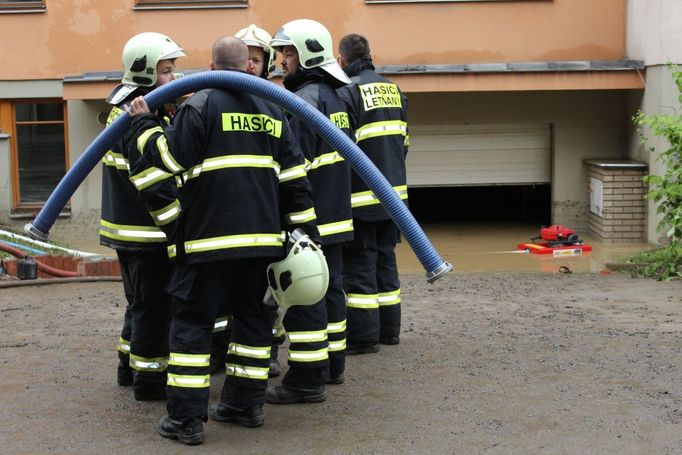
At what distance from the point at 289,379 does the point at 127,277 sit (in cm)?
107

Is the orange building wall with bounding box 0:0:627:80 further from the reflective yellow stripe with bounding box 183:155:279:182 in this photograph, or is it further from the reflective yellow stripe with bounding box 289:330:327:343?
the reflective yellow stripe with bounding box 183:155:279:182

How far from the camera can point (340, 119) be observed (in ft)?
21.5

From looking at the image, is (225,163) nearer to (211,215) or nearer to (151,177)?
(211,215)

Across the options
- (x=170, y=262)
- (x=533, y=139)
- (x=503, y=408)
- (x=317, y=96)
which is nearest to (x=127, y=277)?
(x=170, y=262)

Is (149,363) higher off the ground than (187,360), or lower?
lower

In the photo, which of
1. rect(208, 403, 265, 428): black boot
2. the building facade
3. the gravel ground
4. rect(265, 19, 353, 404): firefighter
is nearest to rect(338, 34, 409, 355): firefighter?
the gravel ground

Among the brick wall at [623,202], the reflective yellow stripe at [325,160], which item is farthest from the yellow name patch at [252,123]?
the brick wall at [623,202]

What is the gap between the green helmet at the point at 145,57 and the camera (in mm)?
5848

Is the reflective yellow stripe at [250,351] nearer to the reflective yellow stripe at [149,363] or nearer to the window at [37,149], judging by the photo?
the reflective yellow stripe at [149,363]

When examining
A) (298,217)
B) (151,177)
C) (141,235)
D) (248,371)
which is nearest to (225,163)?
(151,177)

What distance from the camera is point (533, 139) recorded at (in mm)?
14766

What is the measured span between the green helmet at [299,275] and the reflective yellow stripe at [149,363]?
94 cm

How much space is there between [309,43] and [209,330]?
186cm

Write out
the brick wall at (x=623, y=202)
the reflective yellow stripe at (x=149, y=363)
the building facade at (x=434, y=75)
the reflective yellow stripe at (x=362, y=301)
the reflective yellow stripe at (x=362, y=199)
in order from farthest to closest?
the building facade at (x=434, y=75), the brick wall at (x=623, y=202), the reflective yellow stripe at (x=362, y=301), the reflective yellow stripe at (x=362, y=199), the reflective yellow stripe at (x=149, y=363)
